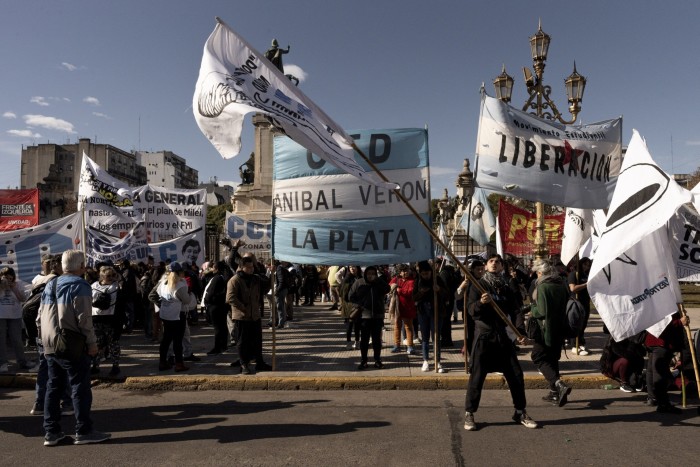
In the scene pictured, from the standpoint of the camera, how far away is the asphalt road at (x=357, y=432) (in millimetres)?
4719

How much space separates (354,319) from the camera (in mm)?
9523

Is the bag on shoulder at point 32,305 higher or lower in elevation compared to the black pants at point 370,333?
higher

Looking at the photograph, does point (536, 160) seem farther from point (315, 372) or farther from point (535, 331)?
point (315, 372)

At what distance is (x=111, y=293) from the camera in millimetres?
7734

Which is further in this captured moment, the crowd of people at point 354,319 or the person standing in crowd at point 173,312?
the person standing in crowd at point 173,312

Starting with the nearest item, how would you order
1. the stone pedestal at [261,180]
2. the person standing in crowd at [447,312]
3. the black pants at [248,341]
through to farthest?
1. the black pants at [248,341]
2. the person standing in crowd at [447,312]
3. the stone pedestal at [261,180]

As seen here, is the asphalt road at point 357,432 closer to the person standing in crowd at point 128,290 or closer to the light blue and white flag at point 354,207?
the light blue and white flag at point 354,207

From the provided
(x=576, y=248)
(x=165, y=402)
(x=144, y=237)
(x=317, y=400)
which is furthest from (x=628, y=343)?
(x=144, y=237)

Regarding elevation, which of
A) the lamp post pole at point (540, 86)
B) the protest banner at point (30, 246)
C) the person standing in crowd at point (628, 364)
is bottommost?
the person standing in crowd at point (628, 364)

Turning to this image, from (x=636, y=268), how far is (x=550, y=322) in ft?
3.66

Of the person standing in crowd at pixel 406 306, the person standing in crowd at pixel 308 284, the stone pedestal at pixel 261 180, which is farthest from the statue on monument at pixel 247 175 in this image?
the person standing in crowd at pixel 406 306

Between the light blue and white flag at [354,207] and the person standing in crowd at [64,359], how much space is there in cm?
Result: 337

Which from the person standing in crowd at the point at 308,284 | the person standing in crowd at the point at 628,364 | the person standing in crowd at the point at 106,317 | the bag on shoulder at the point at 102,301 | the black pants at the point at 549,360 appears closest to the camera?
the black pants at the point at 549,360

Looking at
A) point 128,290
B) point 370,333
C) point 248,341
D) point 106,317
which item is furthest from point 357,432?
point 128,290
